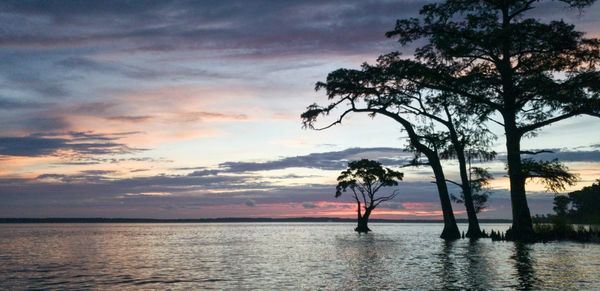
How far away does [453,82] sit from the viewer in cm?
4756

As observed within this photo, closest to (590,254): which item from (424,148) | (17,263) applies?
(424,148)

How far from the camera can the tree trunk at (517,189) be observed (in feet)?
144

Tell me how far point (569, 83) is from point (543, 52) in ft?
10.6

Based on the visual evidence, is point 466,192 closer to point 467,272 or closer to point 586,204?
point 467,272

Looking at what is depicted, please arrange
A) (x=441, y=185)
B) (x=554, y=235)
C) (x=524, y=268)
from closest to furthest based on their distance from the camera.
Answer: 1. (x=524, y=268)
2. (x=554, y=235)
3. (x=441, y=185)

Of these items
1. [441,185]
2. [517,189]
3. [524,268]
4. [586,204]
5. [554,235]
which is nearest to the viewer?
[524,268]

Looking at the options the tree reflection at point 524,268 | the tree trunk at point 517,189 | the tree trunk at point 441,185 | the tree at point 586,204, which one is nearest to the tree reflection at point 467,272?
the tree reflection at point 524,268

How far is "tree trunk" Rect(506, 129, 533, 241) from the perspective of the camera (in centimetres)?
4400

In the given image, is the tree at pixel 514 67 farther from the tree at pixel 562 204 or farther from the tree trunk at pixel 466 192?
the tree at pixel 562 204

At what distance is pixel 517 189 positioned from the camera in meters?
44.0

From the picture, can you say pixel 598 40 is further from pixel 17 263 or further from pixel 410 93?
pixel 17 263

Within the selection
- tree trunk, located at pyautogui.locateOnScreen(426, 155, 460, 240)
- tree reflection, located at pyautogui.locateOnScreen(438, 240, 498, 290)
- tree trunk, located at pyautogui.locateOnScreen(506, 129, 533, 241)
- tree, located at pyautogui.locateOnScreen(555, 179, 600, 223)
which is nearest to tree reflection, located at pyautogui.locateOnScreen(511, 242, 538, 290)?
tree reflection, located at pyautogui.locateOnScreen(438, 240, 498, 290)

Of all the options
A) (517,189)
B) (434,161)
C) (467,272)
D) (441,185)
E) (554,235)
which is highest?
(434,161)

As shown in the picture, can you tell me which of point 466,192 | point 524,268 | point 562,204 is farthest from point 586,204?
point 524,268
